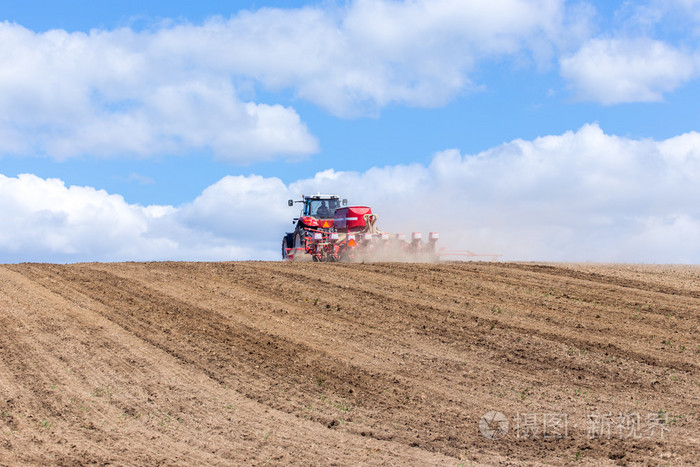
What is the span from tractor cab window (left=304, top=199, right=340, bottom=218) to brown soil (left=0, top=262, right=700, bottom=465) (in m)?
9.94

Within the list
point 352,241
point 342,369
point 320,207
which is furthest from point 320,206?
point 342,369

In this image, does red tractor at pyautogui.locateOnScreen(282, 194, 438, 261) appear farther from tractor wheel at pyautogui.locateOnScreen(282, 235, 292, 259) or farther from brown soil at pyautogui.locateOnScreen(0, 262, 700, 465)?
brown soil at pyautogui.locateOnScreen(0, 262, 700, 465)

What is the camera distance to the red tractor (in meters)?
25.0

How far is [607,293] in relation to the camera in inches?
684

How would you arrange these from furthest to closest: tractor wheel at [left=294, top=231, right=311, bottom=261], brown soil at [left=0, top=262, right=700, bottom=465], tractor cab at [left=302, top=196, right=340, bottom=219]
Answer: tractor cab at [left=302, top=196, right=340, bottom=219], tractor wheel at [left=294, top=231, right=311, bottom=261], brown soil at [left=0, top=262, right=700, bottom=465]

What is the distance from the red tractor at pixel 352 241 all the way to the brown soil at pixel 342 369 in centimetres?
595

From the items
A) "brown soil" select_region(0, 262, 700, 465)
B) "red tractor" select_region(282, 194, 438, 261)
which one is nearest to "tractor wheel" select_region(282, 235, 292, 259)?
Result: "red tractor" select_region(282, 194, 438, 261)

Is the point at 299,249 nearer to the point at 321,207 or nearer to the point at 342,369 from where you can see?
the point at 321,207

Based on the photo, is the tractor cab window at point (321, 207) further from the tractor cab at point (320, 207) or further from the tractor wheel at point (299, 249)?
the tractor wheel at point (299, 249)

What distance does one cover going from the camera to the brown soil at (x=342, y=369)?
27.6 ft

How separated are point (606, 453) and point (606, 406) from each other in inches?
80.8

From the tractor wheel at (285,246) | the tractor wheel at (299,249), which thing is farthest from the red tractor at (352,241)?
the tractor wheel at (285,246)

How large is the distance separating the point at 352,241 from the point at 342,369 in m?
13.7

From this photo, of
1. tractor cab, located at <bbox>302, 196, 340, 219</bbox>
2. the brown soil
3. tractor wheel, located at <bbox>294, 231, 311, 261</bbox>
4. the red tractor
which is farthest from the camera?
tractor cab, located at <bbox>302, 196, 340, 219</bbox>
